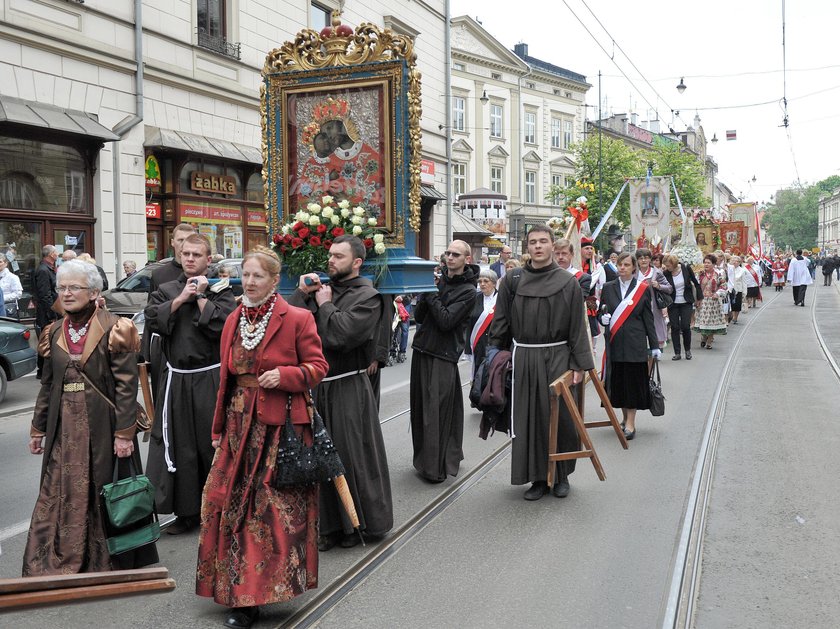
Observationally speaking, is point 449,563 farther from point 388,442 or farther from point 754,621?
point 388,442

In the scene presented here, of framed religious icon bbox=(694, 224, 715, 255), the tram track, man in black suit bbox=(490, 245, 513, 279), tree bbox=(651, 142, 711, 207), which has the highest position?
tree bbox=(651, 142, 711, 207)

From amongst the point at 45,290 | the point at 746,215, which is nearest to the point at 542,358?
the point at 45,290

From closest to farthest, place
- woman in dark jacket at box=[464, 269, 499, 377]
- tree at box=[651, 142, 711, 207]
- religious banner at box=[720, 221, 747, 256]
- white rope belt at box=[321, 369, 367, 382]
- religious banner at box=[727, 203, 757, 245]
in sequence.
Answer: white rope belt at box=[321, 369, 367, 382] < woman in dark jacket at box=[464, 269, 499, 377] < religious banner at box=[720, 221, 747, 256] < religious banner at box=[727, 203, 757, 245] < tree at box=[651, 142, 711, 207]

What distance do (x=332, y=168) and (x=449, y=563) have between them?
3.37 meters

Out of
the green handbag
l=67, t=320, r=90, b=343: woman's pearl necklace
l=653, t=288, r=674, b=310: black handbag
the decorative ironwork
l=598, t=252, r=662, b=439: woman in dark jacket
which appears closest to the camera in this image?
the green handbag

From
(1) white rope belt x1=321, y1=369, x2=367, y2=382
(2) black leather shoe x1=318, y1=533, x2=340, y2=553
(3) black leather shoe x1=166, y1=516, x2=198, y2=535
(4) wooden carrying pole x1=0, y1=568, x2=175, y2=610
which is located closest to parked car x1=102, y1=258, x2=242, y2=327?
(3) black leather shoe x1=166, y1=516, x2=198, y2=535

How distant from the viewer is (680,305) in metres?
14.5

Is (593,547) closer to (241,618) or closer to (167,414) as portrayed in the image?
(241,618)

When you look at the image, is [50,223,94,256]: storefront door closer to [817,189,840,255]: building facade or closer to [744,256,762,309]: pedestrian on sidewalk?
[744,256,762,309]: pedestrian on sidewalk

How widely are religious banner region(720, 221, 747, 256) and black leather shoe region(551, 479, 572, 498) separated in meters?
25.3

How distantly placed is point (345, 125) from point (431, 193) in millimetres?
20731

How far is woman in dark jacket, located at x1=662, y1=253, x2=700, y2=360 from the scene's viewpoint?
14500mm

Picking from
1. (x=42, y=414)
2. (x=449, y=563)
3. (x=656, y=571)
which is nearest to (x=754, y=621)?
(x=656, y=571)

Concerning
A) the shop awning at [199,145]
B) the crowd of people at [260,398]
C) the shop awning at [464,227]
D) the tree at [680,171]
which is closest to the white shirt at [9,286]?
the shop awning at [199,145]
